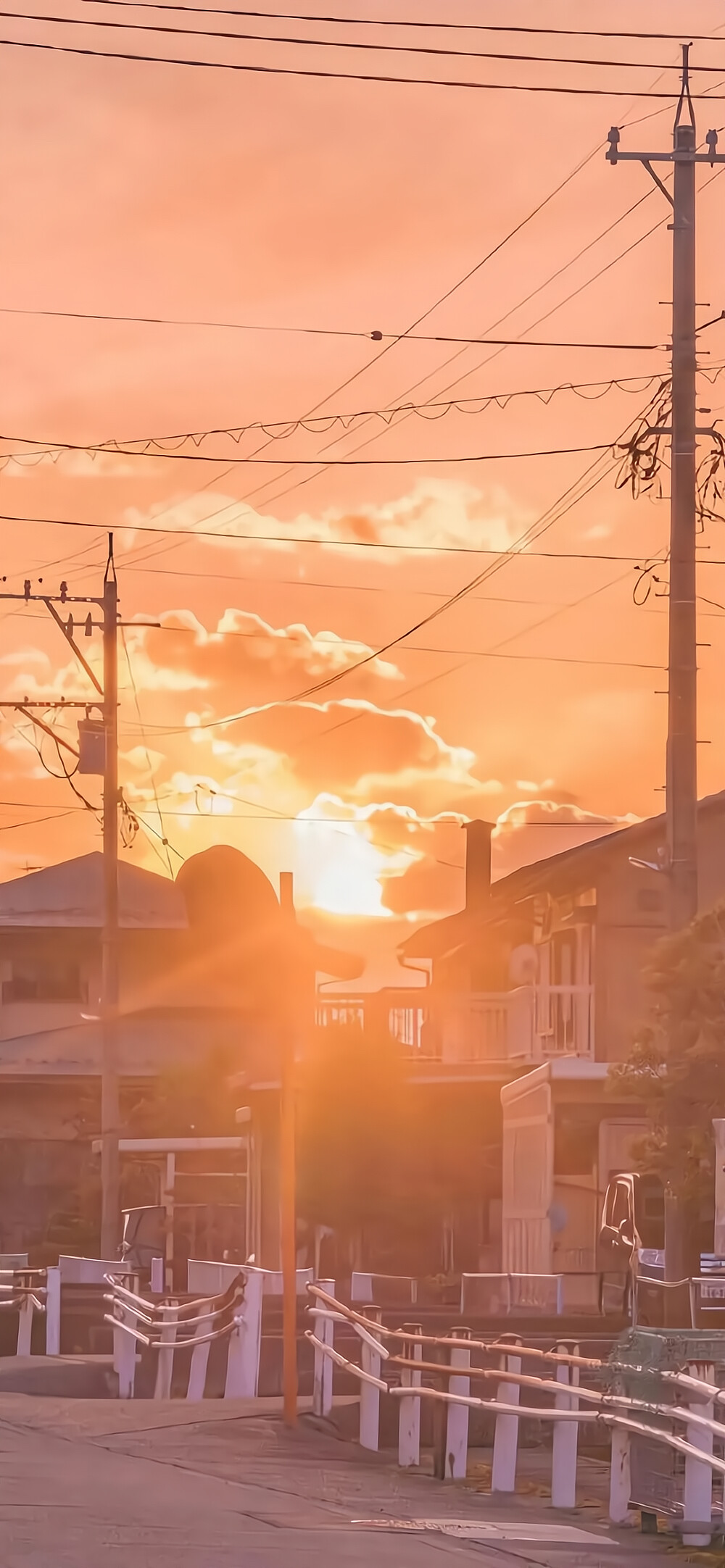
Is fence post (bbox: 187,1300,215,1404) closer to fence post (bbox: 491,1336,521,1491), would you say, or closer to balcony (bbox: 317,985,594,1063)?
fence post (bbox: 491,1336,521,1491)

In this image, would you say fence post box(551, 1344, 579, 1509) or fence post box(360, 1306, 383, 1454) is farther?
fence post box(360, 1306, 383, 1454)

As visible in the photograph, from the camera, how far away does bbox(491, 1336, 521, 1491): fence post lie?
14.5 m

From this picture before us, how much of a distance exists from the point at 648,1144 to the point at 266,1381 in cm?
501

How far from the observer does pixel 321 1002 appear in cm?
4841

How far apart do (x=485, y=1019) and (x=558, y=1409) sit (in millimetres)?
34030

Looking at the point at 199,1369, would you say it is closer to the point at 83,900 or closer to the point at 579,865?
the point at 579,865

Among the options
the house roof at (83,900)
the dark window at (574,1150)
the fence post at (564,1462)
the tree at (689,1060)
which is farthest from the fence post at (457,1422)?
the house roof at (83,900)

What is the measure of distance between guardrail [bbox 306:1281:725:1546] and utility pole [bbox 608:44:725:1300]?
569 cm

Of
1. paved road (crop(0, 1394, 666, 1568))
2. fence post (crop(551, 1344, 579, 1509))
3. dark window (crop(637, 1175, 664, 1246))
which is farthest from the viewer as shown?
dark window (crop(637, 1175, 664, 1246))

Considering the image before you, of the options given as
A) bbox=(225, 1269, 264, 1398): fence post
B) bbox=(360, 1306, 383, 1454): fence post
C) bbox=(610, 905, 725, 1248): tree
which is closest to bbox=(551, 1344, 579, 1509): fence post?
bbox=(360, 1306, 383, 1454): fence post

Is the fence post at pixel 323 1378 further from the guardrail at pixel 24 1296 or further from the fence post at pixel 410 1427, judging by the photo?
the guardrail at pixel 24 1296

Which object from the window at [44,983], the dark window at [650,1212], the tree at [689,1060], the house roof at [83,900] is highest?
the house roof at [83,900]

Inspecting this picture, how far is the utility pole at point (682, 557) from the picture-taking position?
2262 centimetres

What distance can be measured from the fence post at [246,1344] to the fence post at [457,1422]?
6325 millimetres
